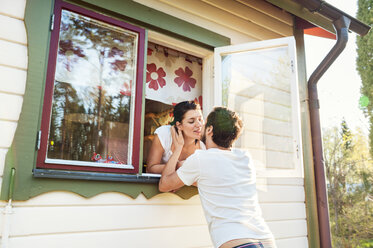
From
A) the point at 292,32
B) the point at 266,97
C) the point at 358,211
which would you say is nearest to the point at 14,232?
the point at 266,97

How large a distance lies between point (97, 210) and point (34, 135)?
2.22ft

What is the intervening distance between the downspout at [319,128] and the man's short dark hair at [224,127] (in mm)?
2170

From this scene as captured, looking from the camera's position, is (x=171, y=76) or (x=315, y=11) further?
(x=171, y=76)

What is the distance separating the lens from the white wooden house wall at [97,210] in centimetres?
198

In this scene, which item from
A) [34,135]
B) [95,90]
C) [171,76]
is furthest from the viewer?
[171,76]

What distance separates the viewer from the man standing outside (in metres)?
1.80

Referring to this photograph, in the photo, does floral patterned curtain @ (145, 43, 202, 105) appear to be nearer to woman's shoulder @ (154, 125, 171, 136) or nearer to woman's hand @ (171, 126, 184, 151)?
woman's shoulder @ (154, 125, 171, 136)

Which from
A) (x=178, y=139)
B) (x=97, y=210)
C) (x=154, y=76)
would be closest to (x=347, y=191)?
(x=154, y=76)

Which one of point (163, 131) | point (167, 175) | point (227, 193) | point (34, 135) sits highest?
point (163, 131)

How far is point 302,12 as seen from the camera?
3.54 meters

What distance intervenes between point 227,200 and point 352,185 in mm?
8889

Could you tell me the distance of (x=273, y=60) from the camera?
3.22 m

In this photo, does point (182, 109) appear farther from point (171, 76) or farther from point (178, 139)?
point (171, 76)

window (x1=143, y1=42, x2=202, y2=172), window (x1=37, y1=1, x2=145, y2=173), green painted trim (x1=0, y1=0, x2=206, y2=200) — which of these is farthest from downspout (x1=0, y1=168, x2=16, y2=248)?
window (x1=143, y1=42, x2=202, y2=172)
